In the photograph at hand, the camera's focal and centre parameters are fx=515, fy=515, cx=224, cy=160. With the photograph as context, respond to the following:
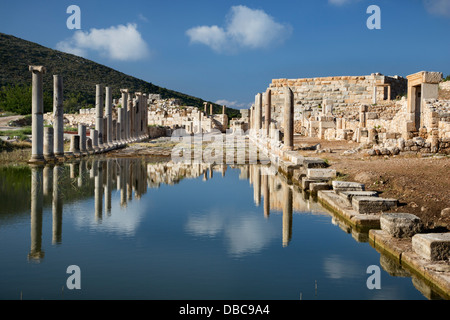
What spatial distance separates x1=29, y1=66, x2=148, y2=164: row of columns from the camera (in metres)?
18.2

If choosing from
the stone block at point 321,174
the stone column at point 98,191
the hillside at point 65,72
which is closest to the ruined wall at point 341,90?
the stone column at point 98,191

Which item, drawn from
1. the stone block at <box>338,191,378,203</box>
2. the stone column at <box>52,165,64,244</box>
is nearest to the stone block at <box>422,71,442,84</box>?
the stone block at <box>338,191,378,203</box>

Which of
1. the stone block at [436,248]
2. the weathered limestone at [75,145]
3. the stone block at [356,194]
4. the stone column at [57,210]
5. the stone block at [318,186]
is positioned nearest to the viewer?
the stone block at [436,248]

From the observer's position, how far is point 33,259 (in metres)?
6.59

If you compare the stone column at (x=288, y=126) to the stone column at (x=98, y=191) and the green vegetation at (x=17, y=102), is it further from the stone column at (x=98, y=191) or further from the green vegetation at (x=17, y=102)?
the green vegetation at (x=17, y=102)

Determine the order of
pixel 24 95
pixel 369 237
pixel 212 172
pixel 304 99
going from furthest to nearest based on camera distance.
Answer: pixel 24 95 < pixel 304 99 < pixel 212 172 < pixel 369 237

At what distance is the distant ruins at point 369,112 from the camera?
1792 centimetres

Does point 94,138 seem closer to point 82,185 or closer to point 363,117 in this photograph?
point 82,185

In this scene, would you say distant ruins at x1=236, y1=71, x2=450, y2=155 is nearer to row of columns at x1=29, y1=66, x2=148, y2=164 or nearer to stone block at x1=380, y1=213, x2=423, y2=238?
row of columns at x1=29, y1=66, x2=148, y2=164

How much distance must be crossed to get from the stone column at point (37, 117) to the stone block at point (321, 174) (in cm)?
1014

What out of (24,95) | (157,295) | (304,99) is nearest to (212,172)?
(157,295)

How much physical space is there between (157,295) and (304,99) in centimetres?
3462
